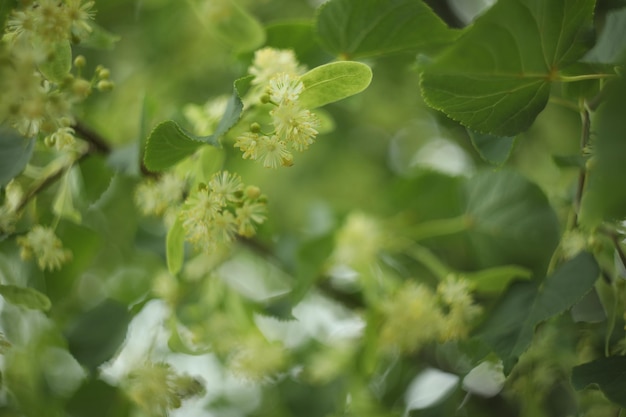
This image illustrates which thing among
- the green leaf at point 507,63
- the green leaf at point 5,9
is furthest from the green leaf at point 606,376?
the green leaf at point 5,9

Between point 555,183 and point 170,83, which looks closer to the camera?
point 555,183

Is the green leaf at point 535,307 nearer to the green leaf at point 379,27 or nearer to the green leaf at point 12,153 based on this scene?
the green leaf at point 379,27

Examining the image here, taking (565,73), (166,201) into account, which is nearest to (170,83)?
(166,201)

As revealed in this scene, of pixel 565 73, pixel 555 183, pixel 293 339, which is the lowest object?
pixel 293 339

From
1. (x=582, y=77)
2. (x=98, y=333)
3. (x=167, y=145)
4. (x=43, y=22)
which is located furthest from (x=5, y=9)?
(x=582, y=77)

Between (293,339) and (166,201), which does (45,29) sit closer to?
(166,201)

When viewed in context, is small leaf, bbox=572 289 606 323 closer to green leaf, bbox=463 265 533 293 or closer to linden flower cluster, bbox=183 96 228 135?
green leaf, bbox=463 265 533 293
